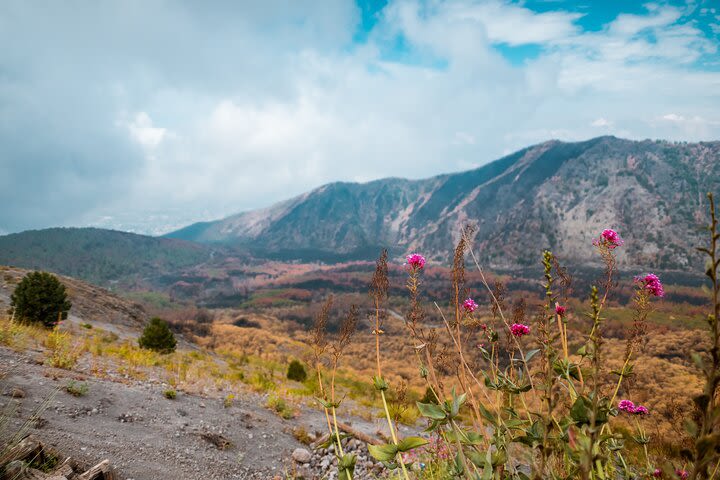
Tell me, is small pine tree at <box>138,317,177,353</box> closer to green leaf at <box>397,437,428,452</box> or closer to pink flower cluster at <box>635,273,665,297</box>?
green leaf at <box>397,437,428,452</box>

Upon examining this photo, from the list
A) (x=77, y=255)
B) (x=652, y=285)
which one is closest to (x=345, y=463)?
(x=652, y=285)

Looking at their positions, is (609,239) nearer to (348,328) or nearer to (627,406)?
(627,406)

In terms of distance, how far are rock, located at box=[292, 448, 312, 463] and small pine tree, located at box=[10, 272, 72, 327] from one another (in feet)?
42.0

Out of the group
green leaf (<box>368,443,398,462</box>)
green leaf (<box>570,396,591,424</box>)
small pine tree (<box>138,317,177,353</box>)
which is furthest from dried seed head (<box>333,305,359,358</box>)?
small pine tree (<box>138,317,177,353</box>)

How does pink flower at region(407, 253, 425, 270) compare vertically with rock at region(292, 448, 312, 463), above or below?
above

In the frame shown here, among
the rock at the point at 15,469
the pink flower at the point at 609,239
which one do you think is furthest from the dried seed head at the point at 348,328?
the rock at the point at 15,469

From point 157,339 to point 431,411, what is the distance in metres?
19.0

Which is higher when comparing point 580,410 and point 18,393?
point 580,410

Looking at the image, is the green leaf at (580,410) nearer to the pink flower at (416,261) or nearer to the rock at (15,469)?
the pink flower at (416,261)

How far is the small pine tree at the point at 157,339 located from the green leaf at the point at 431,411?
18.4m

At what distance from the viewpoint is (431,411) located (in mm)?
1870

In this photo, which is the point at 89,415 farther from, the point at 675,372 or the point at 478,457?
the point at 675,372

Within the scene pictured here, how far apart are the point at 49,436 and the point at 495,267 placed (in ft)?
574

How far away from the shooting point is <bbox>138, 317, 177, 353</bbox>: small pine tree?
1702cm
